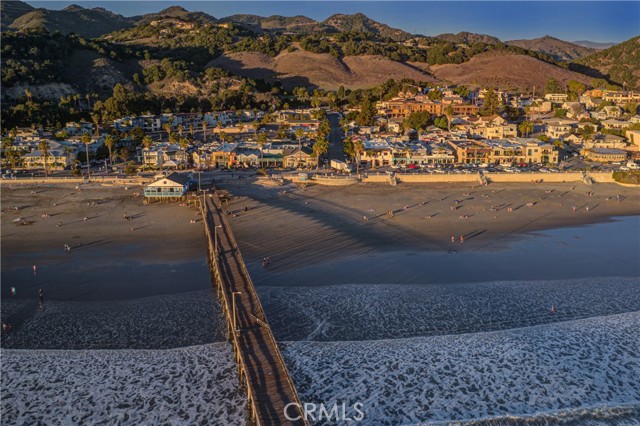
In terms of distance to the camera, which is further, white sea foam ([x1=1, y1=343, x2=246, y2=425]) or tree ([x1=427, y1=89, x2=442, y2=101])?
tree ([x1=427, y1=89, x2=442, y2=101])

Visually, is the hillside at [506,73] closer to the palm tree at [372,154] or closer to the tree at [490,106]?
the tree at [490,106]

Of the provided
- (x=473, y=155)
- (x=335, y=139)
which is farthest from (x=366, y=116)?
(x=473, y=155)

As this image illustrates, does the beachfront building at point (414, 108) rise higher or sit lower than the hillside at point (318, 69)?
lower

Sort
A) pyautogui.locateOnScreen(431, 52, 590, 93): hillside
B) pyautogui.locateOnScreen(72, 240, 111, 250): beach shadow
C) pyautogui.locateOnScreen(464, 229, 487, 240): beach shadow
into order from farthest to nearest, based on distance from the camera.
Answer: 1. pyautogui.locateOnScreen(431, 52, 590, 93): hillside
2. pyautogui.locateOnScreen(464, 229, 487, 240): beach shadow
3. pyautogui.locateOnScreen(72, 240, 111, 250): beach shadow

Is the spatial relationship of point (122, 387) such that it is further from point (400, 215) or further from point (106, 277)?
point (400, 215)

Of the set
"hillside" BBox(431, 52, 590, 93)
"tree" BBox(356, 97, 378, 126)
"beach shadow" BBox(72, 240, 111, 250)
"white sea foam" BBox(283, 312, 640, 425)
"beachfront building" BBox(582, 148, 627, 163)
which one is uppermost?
"hillside" BBox(431, 52, 590, 93)

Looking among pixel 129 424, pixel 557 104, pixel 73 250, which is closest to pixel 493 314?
pixel 129 424

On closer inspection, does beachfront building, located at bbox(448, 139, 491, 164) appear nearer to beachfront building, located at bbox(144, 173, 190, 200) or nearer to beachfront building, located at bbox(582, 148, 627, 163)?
beachfront building, located at bbox(582, 148, 627, 163)

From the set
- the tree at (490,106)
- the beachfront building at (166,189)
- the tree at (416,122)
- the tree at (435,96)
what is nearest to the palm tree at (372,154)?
the tree at (416,122)

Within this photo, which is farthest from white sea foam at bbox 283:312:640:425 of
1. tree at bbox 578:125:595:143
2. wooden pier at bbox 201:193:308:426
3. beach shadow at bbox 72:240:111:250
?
tree at bbox 578:125:595:143
